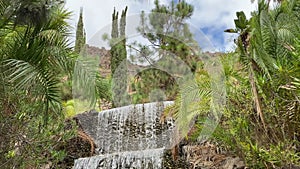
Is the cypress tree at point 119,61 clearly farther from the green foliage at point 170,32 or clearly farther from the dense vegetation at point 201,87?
the dense vegetation at point 201,87

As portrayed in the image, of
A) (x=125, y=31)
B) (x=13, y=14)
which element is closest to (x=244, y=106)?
(x=13, y=14)

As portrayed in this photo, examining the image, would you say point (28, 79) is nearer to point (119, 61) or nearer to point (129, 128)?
point (129, 128)

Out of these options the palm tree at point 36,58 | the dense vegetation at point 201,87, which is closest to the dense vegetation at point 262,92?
the dense vegetation at point 201,87

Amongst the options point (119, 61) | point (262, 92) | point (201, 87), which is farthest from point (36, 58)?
point (119, 61)

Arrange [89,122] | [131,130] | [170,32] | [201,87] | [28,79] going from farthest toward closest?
[170,32] → [89,122] → [131,130] → [201,87] → [28,79]

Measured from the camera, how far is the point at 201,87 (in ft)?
21.3

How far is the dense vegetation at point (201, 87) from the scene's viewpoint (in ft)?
15.5

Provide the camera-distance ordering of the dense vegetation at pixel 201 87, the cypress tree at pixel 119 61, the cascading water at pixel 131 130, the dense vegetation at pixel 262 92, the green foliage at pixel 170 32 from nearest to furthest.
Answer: the dense vegetation at pixel 201 87 < the dense vegetation at pixel 262 92 < the cascading water at pixel 131 130 < the green foliage at pixel 170 32 < the cypress tree at pixel 119 61

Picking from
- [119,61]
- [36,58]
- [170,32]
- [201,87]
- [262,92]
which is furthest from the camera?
[119,61]

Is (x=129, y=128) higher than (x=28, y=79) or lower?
lower

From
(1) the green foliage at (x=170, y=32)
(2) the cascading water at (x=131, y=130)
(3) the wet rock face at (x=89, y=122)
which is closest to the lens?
(2) the cascading water at (x=131, y=130)

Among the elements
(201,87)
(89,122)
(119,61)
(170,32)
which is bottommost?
(89,122)

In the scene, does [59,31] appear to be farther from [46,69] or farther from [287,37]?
[287,37]

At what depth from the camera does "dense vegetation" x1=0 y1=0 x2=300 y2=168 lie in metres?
4.73
